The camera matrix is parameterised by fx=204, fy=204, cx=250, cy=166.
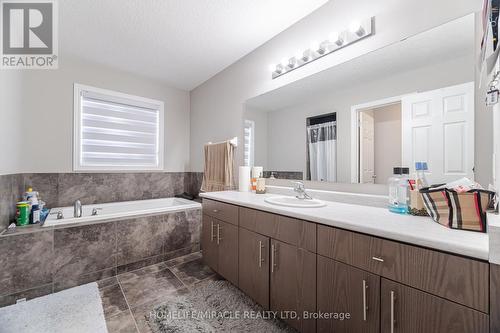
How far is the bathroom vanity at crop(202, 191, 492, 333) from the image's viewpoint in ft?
2.32

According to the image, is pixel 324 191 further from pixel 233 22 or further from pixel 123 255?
pixel 123 255

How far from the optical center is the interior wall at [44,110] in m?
1.98

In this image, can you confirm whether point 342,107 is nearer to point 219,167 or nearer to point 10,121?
point 219,167

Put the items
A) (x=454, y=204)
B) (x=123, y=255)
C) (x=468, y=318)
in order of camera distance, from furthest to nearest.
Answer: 1. (x=123, y=255)
2. (x=454, y=204)
3. (x=468, y=318)

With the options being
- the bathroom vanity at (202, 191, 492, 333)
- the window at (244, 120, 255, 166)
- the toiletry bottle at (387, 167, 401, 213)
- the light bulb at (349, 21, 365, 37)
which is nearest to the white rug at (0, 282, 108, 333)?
the bathroom vanity at (202, 191, 492, 333)

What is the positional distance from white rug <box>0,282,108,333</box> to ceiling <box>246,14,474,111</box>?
2336 mm

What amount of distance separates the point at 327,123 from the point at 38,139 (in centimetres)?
318

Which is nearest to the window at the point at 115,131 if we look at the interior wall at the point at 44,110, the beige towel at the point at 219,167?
the interior wall at the point at 44,110

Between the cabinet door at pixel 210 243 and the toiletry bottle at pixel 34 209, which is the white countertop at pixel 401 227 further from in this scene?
the toiletry bottle at pixel 34 209

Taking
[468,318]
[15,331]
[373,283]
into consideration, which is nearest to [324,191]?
[373,283]

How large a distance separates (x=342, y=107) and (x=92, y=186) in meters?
3.11

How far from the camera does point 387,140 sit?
4.38 ft

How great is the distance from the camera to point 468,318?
692 millimetres

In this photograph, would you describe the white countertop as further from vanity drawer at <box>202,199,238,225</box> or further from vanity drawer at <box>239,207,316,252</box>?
vanity drawer at <box>202,199,238,225</box>
